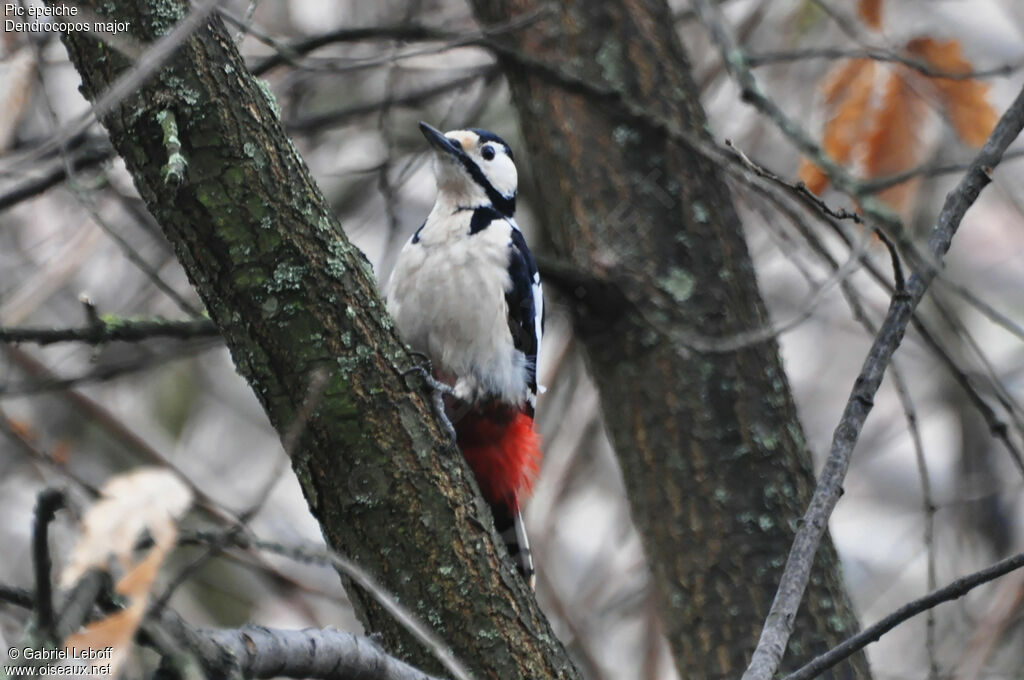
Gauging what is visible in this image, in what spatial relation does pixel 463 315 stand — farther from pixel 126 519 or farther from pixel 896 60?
pixel 126 519

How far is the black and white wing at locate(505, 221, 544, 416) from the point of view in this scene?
157 inches

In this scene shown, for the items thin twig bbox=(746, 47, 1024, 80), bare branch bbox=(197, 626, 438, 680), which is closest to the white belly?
thin twig bbox=(746, 47, 1024, 80)

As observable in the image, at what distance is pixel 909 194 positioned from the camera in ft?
13.1

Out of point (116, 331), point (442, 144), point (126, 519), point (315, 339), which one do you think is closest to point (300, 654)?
point (126, 519)

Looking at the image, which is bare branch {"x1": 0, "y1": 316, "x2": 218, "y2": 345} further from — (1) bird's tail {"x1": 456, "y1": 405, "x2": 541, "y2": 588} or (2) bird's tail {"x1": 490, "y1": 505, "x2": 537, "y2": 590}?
(2) bird's tail {"x1": 490, "y1": 505, "x2": 537, "y2": 590}

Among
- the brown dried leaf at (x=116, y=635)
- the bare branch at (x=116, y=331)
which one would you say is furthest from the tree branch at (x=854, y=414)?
the bare branch at (x=116, y=331)

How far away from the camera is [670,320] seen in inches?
153

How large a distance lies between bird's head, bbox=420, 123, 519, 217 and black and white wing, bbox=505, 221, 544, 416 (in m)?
0.24

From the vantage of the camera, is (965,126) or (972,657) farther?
(972,657)

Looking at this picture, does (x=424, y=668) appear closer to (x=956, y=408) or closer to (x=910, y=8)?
(x=956, y=408)

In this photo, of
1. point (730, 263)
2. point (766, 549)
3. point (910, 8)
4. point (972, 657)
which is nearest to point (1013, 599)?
point (972, 657)

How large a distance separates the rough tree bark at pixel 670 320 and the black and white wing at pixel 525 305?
0.18 metres

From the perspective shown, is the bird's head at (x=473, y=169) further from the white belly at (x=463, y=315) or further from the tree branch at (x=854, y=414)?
the tree branch at (x=854, y=414)

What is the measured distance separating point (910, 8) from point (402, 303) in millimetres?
4554
